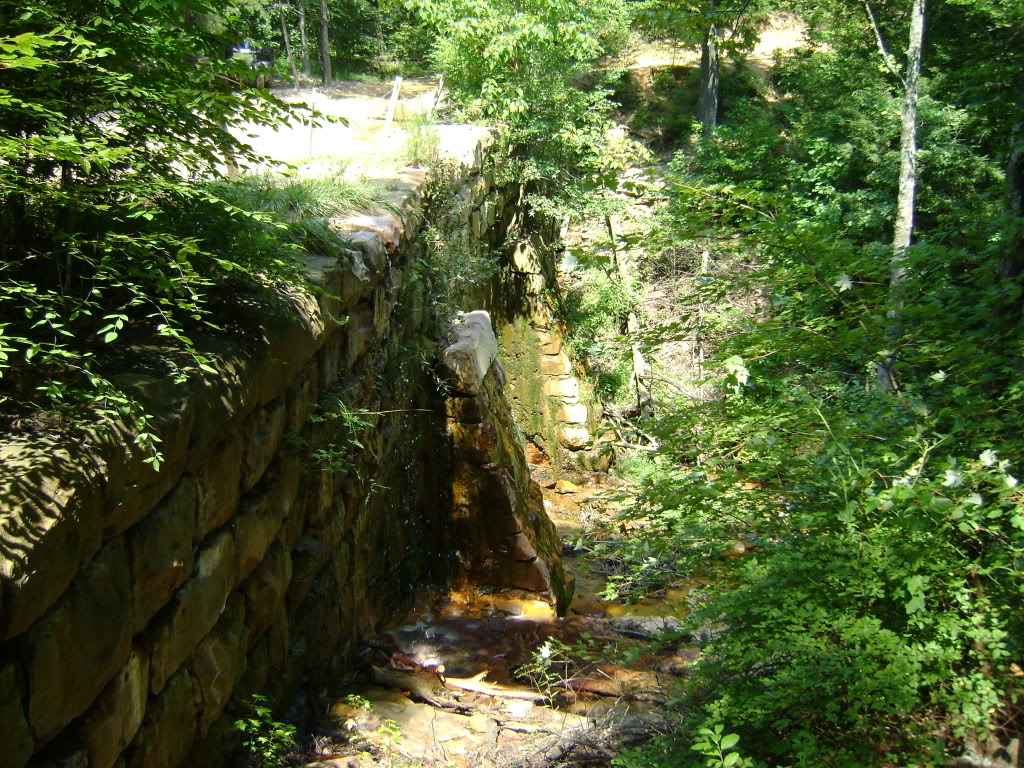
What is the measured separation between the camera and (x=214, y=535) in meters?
3.20

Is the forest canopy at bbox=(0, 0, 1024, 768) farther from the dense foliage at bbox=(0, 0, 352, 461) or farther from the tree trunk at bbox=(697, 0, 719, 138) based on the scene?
the tree trunk at bbox=(697, 0, 719, 138)

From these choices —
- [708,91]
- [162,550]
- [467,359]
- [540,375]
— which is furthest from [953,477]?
[708,91]

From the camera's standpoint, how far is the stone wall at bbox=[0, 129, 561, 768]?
6.70ft

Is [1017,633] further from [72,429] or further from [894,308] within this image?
[72,429]

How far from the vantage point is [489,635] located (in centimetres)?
636

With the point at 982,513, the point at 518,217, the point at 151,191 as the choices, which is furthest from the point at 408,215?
the point at 518,217

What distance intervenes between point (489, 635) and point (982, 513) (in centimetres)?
441

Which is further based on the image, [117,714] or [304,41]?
[304,41]

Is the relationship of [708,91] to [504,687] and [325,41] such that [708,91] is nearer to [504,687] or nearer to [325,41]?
[325,41]

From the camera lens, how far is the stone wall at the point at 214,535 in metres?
2.04

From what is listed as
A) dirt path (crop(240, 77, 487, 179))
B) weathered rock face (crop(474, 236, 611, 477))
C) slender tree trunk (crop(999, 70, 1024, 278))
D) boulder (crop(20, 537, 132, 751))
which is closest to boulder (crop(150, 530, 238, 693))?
boulder (crop(20, 537, 132, 751))

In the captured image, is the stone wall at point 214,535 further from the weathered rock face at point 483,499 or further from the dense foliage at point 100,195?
the weathered rock face at point 483,499

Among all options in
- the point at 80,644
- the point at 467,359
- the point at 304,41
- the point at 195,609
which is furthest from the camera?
the point at 304,41

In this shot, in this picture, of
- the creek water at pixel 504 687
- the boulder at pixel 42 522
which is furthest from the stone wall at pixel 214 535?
the creek water at pixel 504 687
